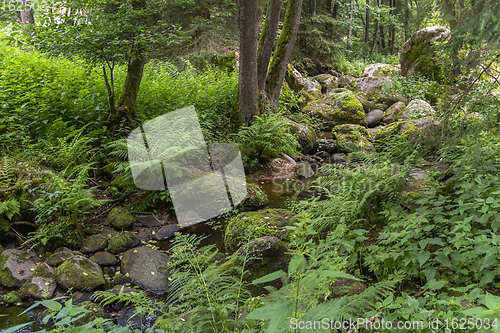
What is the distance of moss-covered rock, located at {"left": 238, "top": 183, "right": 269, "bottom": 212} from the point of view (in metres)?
5.23

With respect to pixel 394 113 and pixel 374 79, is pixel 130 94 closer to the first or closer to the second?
pixel 394 113

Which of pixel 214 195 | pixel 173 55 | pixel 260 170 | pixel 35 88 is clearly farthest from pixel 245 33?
pixel 173 55

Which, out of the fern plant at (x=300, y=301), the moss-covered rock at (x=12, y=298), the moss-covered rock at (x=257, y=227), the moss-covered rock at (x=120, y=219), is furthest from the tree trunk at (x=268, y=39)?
the fern plant at (x=300, y=301)

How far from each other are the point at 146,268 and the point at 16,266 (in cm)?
149

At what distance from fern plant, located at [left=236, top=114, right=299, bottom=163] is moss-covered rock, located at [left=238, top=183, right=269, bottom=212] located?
1608 mm

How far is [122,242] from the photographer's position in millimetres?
4156

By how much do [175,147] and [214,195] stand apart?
1.15 meters

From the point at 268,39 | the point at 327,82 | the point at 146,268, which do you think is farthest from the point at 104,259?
the point at 327,82

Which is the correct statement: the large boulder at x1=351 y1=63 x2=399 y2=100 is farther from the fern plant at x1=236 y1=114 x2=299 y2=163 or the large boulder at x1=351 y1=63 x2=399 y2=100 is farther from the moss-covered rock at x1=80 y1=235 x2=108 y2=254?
the moss-covered rock at x1=80 y1=235 x2=108 y2=254

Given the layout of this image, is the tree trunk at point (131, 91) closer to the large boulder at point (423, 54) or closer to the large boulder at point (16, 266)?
the large boulder at point (16, 266)

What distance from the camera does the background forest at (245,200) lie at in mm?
1705

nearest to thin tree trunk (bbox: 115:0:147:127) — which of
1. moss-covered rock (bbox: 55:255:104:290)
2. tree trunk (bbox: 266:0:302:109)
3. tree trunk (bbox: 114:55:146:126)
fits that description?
tree trunk (bbox: 114:55:146:126)

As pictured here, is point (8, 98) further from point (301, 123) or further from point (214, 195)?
point (301, 123)

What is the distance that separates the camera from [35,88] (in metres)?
5.46
